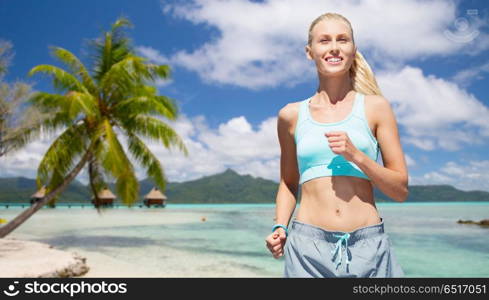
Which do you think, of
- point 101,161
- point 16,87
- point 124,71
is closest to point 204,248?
point 101,161

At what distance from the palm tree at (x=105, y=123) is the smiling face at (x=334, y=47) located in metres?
12.7

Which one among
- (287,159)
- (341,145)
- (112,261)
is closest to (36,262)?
(112,261)

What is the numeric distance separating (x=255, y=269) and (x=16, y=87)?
378 inches

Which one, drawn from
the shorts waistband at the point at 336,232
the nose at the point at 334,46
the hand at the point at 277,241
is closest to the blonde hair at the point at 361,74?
the nose at the point at 334,46

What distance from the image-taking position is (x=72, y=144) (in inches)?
567

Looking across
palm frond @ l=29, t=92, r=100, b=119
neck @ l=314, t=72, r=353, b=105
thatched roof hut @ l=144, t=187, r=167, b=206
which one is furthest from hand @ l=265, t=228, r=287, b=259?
thatched roof hut @ l=144, t=187, r=167, b=206

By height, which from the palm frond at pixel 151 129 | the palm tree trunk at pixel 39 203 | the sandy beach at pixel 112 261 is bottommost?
the sandy beach at pixel 112 261

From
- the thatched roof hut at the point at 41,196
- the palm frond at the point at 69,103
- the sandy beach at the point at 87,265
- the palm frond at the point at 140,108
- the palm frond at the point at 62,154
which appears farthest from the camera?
the thatched roof hut at the point at 41,196

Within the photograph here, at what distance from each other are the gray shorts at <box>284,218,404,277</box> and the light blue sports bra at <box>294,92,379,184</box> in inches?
7.9

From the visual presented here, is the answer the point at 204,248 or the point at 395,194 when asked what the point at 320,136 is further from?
the point at 204,248

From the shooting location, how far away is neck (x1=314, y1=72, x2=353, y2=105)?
1561 millimetres

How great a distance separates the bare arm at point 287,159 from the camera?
1617mm

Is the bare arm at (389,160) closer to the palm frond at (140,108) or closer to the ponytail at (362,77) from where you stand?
the ponytail at (362,77)

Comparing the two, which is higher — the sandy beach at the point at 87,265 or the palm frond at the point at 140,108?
the palm frond at the point at 140,108
